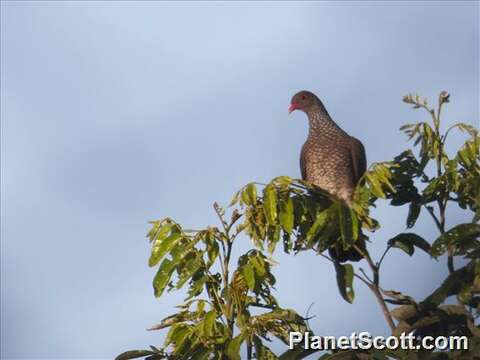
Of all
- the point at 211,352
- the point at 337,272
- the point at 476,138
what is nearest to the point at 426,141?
the point at 476,138

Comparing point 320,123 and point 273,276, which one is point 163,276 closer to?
point 273,276

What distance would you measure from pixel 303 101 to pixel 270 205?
3.74 metres

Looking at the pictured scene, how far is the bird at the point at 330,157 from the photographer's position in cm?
756

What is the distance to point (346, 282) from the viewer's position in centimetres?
504

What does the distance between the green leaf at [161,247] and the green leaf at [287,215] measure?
1.74 ft

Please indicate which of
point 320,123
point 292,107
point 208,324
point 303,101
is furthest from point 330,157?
point 208,324

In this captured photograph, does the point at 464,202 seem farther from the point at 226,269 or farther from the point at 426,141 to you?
the point at 226,269

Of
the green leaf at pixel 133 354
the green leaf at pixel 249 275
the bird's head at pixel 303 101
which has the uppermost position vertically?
the bird's head at pixel 303 101

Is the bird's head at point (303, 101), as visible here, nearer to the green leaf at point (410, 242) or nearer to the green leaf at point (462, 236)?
the green leaf at point (410, 242)

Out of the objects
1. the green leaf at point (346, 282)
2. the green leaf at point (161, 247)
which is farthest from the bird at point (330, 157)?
the green leaf at point (161, 247)

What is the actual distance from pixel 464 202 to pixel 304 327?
1.34m

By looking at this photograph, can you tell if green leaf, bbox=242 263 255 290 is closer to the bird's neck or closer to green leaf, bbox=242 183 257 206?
green leaf, bbox=242 183 257 206

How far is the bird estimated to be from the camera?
7562mm

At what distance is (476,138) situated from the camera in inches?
217
